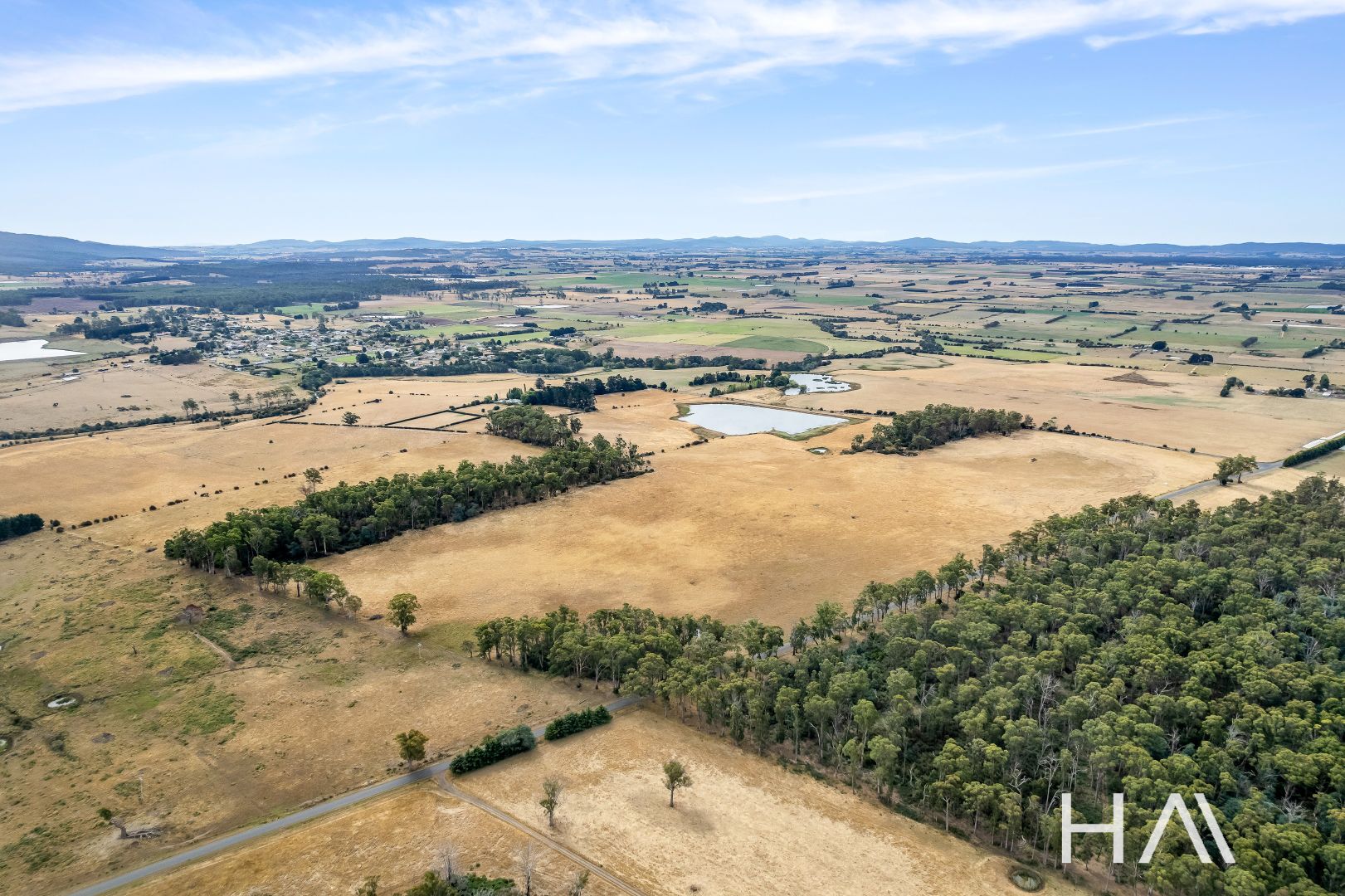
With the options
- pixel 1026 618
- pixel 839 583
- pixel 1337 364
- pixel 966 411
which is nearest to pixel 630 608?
pixel 839 583

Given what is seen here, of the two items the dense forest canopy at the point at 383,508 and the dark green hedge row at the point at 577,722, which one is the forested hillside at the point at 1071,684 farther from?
the dense forest canopy at the point at 383,508

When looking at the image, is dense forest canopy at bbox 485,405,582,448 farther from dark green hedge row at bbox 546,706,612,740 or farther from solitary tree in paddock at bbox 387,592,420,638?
dark green hedge row at bbox 546,706,612,740

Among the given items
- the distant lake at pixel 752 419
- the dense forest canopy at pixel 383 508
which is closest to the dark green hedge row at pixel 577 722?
the dense forest canopy at pixel 383 508

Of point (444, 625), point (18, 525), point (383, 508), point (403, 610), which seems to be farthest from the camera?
point (18, 525)

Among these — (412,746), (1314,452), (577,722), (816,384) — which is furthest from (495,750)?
(816,384)

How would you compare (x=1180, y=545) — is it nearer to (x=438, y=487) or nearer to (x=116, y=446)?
(x=438, y=487)

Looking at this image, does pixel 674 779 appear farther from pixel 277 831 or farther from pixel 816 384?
pixel 816 384
